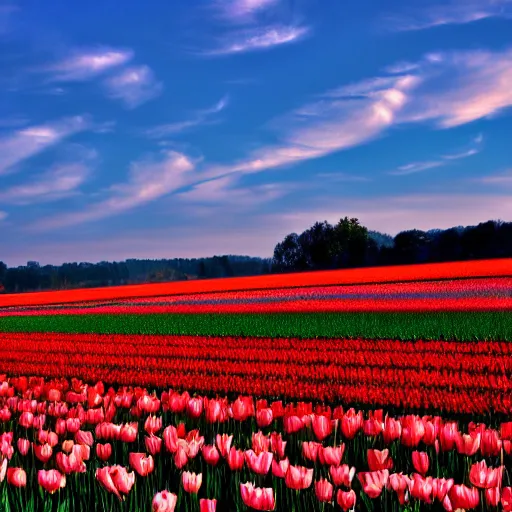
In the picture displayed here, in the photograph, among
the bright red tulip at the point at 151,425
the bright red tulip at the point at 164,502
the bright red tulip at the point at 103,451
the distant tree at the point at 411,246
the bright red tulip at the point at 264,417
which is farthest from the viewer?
the distant tree at the point at 411,246

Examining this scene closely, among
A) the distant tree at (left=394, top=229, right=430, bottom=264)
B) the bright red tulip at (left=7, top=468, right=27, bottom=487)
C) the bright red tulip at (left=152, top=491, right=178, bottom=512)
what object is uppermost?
the distant tree at (left=394, top=229, right=430, bottom=264)

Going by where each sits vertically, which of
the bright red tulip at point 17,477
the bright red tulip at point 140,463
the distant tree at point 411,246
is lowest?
the bright red tulip at point 17,477

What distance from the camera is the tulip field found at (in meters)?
4.28

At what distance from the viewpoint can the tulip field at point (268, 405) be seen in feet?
14.0

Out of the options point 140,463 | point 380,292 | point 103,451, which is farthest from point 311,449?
point 380,292

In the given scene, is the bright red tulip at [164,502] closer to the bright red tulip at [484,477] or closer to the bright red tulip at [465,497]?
the bright red tulip at [465,497]

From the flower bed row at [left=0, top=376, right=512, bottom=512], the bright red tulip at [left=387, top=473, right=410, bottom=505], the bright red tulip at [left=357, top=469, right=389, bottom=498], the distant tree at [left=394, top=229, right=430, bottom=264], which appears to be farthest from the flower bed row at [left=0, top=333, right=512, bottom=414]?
the distant tree at [left=394, top=229, right=430, bottom=264]

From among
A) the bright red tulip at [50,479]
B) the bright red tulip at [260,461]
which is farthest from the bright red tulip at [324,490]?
the bright red tulip at [50,479]

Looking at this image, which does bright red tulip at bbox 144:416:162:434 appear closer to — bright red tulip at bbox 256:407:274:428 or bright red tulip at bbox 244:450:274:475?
bright red tulip at bbox 256:407:274:428

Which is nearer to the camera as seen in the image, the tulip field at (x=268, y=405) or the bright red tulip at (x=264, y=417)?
the tulip field at (x=268, y=405)

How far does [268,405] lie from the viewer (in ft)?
31.7

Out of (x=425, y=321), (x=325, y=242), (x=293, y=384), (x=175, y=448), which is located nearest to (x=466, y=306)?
(x=425, y=321)

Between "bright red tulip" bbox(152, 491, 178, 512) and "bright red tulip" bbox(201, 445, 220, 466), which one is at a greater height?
"bright red tulip" bbox(152, 491, 178, 512)

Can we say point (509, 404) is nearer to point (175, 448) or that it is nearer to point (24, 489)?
point (175, 448)
